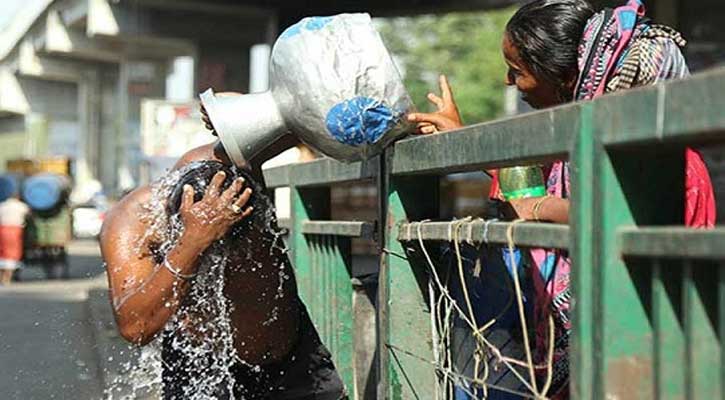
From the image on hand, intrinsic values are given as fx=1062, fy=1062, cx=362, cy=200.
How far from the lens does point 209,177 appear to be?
115 inches

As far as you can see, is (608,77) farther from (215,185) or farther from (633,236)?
(215,185)

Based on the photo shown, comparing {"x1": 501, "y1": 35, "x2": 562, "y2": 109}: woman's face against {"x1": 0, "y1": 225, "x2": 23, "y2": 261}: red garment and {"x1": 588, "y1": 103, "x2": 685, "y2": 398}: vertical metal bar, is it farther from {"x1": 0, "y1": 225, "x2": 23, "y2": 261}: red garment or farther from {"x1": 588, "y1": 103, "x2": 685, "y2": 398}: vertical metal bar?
{"x1": 0, "y1": 225, "x2": 23, "y2": 261}: red garment

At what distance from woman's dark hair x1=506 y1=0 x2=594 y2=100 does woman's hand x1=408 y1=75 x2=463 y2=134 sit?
230mm

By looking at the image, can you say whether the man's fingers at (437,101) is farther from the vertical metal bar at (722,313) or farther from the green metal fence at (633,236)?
the vertical metal bar at (722,313)

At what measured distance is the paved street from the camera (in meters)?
5.55

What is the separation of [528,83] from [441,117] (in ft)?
0.78

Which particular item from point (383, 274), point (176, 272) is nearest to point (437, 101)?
point (383, 274)

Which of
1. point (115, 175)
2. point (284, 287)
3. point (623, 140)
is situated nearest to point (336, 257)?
point (284, 287)

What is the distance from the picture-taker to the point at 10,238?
14.9 m

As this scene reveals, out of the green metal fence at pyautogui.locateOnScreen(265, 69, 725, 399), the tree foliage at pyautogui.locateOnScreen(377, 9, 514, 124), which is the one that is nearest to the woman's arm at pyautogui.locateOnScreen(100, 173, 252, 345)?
the green metal fence at pyautogui.locateOnScreen(265, 69, 725, 399)

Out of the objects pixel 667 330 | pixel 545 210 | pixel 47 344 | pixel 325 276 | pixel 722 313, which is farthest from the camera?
pixel 47 344

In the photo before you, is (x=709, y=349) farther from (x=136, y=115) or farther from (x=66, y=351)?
(x=136, y=115)

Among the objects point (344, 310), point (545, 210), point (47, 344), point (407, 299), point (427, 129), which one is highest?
point (427, 129)

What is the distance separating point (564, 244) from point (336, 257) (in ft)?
5.71
